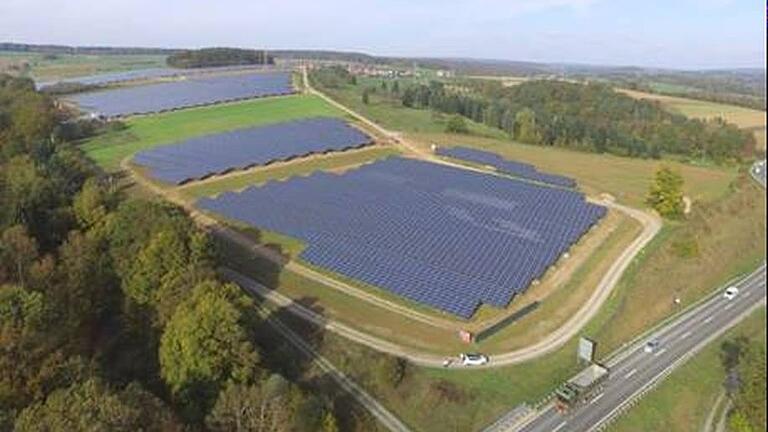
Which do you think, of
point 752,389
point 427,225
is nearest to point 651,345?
point 752,389

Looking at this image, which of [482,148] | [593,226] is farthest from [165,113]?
[593,226]

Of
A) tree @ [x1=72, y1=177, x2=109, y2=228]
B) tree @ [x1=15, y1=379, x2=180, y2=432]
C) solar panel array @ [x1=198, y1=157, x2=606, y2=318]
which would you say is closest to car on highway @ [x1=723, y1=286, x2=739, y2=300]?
solar panel array @ [x1=198, y1=157, x2=606, y2=318]

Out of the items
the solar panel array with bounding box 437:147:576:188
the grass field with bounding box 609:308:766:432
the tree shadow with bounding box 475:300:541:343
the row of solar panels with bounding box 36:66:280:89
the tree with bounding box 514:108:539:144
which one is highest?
the row of solar panels with bounding box 36:66:280:89

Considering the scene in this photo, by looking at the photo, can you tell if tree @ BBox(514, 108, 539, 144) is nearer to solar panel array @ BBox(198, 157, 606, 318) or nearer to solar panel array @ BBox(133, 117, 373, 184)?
solar panel array @ BBox(133, 117, 373, 184)

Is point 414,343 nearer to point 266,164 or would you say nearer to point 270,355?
point 270,355

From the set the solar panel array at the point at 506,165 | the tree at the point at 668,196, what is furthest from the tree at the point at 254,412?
the solar panel array at the point at 506,165

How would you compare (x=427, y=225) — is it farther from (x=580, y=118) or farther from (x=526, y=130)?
(x=580, y=118)
